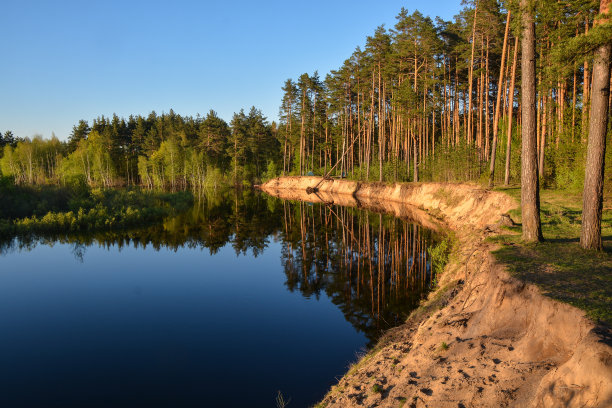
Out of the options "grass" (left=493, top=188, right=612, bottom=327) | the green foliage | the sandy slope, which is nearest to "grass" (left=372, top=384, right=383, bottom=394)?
the sandy slope

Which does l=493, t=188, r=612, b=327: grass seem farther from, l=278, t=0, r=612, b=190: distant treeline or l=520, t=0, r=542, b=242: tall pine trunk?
l=278, t=0, r=612, b=190: distant treeline

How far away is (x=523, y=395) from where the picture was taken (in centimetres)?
428

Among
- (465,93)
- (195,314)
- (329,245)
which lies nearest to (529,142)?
(195,314)

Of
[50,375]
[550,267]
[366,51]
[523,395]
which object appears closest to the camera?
[523,395]

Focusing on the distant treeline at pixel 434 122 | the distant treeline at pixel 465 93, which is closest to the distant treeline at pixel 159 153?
the distant treeline at pixel 434 122

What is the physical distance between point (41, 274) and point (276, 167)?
64.4 metres

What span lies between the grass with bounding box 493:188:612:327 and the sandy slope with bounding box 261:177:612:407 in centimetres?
30

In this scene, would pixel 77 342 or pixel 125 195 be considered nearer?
pixel 77 342

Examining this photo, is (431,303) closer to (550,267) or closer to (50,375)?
(550,267)

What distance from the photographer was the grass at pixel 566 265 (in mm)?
5383

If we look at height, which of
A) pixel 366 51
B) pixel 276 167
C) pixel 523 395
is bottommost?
pixel 523 395

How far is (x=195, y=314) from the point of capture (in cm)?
1171

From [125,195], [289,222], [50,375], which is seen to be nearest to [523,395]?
[50,375]

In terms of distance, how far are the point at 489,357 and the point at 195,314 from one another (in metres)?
9.45
